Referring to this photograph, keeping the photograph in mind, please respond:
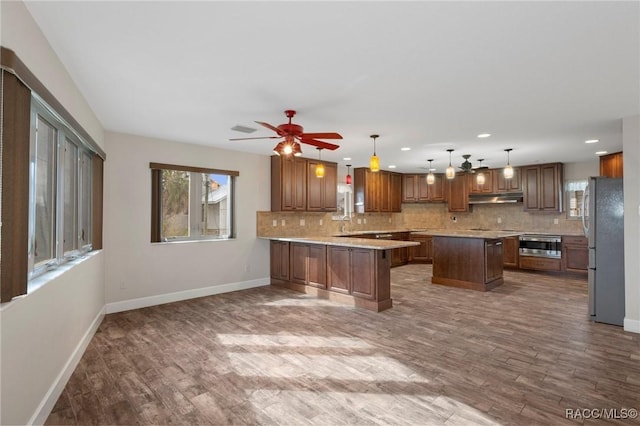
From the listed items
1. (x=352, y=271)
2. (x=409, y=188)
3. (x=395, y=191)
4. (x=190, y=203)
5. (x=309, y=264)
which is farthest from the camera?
(x=409, y=188)

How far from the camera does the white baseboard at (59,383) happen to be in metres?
2.05

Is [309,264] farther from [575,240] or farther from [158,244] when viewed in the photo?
[575,240]

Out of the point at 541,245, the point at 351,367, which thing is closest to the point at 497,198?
the point at 541,245

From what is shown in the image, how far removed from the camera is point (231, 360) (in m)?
2.92

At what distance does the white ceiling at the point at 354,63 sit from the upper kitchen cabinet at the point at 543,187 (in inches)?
114

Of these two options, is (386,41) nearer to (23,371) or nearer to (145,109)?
(145,109)

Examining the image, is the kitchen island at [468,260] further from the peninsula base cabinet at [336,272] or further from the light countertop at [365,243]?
the peninsula base cabinet at [336,272]

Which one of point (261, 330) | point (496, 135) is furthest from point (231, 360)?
point (496, 135)

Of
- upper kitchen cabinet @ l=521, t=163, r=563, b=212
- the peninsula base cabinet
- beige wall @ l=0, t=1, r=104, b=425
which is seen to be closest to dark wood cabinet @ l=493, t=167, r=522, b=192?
upper kitchen cabinet @ l=521, t=163, r=563, b=212

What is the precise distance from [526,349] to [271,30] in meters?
3.50

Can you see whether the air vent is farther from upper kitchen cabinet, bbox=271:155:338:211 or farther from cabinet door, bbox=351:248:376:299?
cabinet door, bbox=351:248:376:299

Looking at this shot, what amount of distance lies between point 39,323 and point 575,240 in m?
8.20

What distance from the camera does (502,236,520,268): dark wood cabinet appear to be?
7293 millimetres

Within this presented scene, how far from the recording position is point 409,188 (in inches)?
351
